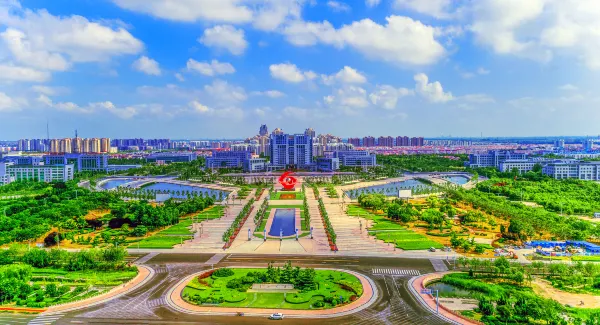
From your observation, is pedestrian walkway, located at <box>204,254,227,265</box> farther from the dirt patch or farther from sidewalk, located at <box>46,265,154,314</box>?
the dirt patch

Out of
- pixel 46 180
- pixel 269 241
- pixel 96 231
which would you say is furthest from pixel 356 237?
pixel 46 180

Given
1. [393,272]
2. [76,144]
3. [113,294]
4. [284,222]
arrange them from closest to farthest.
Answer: [113,294]
[393,272]
[284,222]
[76,144]

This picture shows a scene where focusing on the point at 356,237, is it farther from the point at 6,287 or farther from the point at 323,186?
the point at 323,186

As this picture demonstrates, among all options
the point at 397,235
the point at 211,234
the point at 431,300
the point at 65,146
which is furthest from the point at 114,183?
the point at 65,146

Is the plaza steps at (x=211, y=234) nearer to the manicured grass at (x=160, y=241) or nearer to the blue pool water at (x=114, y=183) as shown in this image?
the manicured grass at (x=160, y=241)

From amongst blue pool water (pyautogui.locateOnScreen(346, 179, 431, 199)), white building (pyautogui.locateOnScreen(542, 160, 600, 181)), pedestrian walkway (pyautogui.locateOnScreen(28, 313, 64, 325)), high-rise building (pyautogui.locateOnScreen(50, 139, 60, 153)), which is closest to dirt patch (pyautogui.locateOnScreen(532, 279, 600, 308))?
pedestrian walkway (pyautogui.locateOnScreen(28, 313, 64, 325))

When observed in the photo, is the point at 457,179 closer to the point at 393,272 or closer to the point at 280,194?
the point at 280,194

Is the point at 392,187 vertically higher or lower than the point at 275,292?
higher
